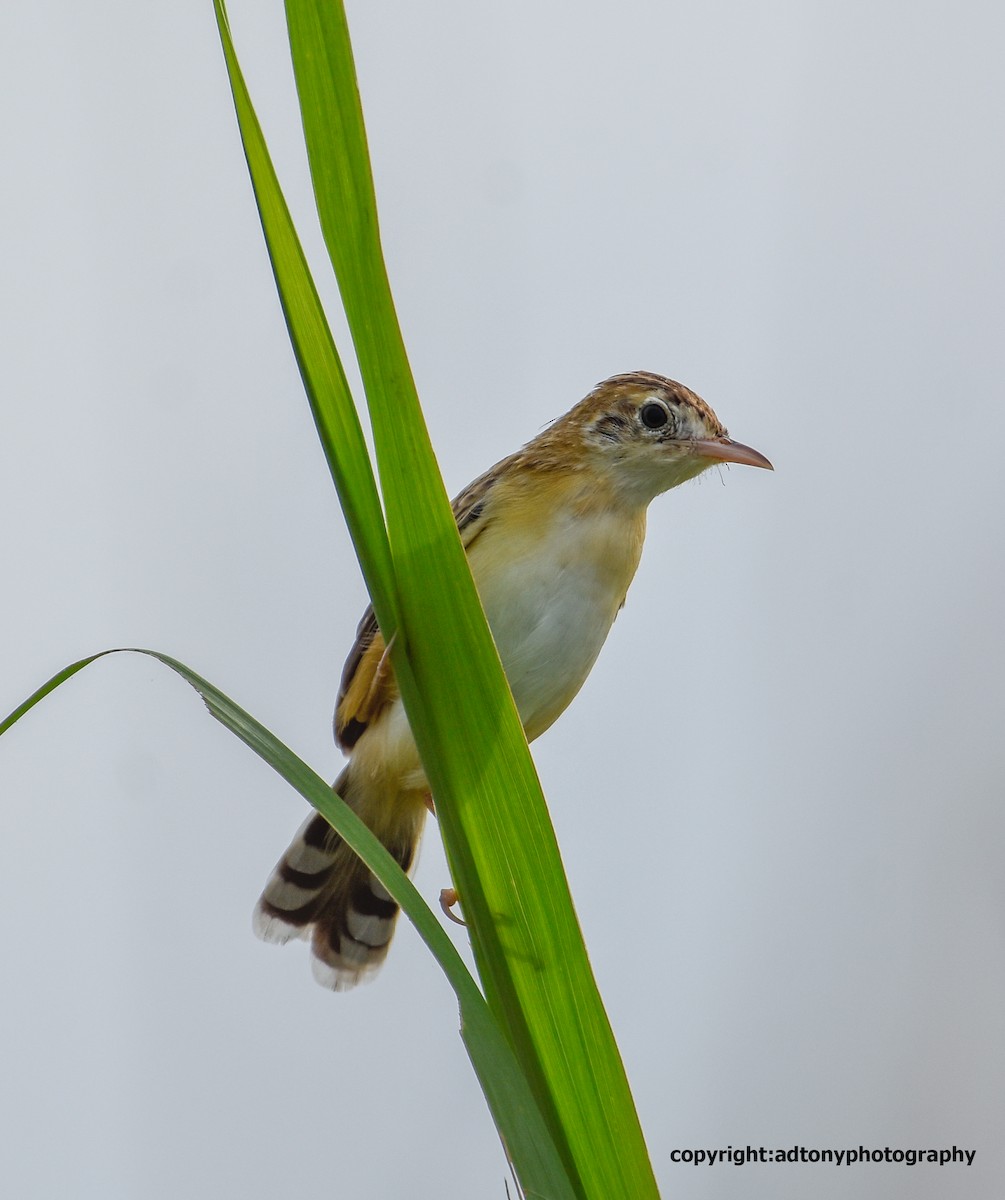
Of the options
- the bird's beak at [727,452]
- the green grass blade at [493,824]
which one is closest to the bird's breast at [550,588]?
the bird's beak at [727,452]

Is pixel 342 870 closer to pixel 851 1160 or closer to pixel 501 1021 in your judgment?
pixel 501 1021

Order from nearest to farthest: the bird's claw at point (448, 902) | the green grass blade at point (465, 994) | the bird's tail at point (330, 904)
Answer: the green grass blade at point (465, 994)
the bird's claw at point (448, 902)
the bird's tail at point (330, 904)

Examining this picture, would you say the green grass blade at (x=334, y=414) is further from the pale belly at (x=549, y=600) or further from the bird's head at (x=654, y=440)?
the bird's head at (x=654, y=440)

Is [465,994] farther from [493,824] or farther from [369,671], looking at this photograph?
[369,671]

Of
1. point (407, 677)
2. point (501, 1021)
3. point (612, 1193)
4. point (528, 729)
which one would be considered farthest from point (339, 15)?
point (528, 729)

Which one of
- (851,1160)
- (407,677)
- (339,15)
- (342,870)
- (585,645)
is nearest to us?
(339,15)

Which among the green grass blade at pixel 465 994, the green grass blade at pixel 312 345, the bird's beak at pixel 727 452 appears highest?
the bird's beak at pixel 727 452

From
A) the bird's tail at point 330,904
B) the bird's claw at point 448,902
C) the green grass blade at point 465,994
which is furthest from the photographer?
the bird's tail at point 330,904

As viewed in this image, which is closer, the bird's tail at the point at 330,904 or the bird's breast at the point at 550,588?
the bird's breast at the point at 550,588
